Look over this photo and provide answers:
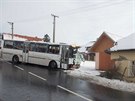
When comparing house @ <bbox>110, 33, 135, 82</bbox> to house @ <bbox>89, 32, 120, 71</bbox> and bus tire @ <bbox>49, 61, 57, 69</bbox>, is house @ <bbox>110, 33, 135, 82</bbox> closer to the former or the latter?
bus tire @ <bbox>49, 61, 57, 69</bbox>

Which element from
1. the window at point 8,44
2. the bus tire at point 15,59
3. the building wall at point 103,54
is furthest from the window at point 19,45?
the building wall at point 103,54

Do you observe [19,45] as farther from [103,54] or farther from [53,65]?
[103,54]

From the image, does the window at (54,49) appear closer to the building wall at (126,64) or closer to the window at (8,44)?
the window at (8,44)

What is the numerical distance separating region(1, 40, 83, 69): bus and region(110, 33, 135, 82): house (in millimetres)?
4726

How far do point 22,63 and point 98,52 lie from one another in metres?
10.7

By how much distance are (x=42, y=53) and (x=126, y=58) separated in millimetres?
9306

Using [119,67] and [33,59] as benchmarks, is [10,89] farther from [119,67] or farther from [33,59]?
[33,59]

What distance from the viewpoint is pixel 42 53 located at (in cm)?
3053

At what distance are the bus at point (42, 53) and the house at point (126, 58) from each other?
473 centimetres

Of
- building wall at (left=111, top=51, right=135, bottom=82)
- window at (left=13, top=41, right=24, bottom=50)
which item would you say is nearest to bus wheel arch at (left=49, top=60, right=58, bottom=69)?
window at (left=13, top=41, right=24, bottom=50)

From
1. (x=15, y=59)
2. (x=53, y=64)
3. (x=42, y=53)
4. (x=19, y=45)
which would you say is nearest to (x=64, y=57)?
(x=53, y=64)

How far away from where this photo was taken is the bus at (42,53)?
2967 cm

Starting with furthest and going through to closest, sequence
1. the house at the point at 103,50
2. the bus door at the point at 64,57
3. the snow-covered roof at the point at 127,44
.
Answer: the house at the point at 103,50 → the bus door at the point at 64,57 → the snow-covered roof at the point at 127,44

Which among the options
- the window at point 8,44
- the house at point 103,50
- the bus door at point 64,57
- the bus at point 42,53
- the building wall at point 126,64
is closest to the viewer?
the building wall at point 126,64
